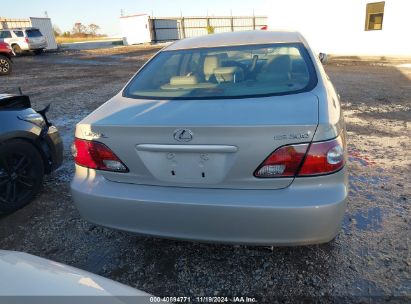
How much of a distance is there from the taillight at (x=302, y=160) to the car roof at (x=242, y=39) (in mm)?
1452

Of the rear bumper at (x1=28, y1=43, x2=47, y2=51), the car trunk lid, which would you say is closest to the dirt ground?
the car trunk lid

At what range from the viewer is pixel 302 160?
1.91 metres

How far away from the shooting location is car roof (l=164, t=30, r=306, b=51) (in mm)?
3100

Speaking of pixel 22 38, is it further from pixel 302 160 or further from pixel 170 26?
pixel 302 160

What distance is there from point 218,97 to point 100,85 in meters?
9.17

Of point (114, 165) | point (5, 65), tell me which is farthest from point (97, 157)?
point (5, 65)

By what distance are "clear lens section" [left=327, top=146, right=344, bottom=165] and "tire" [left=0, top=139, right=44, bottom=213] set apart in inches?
108

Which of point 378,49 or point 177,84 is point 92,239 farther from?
point 378,49

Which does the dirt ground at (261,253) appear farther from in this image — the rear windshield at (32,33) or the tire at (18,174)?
the rear windshield at (32,33)

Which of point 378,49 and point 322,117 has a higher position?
point 322,117

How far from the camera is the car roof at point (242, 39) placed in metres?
3.10

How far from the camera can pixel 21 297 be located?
3.81 feet

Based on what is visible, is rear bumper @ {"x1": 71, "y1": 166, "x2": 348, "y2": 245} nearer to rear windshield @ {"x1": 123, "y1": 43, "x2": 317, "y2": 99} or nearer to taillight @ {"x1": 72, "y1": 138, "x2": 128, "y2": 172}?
taillight @ {"x1": 72, "y1": 138, "x2": 128, "y2": 172}

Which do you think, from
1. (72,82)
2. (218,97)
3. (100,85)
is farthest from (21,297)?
(72,82)
